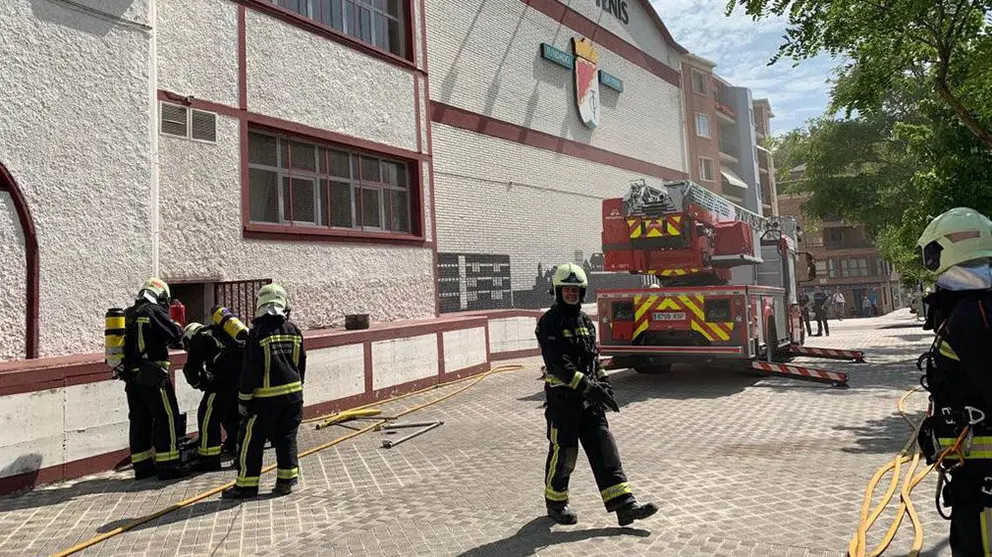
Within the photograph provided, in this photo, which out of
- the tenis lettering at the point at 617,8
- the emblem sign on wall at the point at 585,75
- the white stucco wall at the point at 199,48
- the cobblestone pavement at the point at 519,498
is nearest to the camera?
the cobblestone pavement at the point at 519,498

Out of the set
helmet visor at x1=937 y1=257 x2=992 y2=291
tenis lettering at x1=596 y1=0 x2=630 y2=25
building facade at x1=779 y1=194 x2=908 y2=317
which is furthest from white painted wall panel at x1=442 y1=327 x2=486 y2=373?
building facade at x1=779 y1=194 x2=908 y2=317

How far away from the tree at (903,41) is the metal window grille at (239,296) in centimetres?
904

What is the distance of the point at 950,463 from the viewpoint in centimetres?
270

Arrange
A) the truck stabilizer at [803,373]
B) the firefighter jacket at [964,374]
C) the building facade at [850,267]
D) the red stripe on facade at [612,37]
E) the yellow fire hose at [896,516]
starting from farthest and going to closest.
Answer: the building facade at [850,267] → the red stripe on facade at [612,37] → the truck stabilizer at [803,373] → the yellow fire hose at [896,516] → the firefighter jacket at [964,374]

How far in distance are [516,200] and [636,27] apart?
432 inches

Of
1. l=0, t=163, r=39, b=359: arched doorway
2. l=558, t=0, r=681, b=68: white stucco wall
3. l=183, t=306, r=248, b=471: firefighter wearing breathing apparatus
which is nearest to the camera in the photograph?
l=183, t=306, r=248, b=471: firefighter wearing breathing apparatus

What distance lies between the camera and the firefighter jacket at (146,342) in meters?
5.77

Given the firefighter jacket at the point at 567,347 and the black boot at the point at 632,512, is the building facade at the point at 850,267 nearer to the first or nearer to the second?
the firefighter jacket at the point at 567,347

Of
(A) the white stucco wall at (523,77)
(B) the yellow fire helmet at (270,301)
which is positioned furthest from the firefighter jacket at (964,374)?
(A) the white stucco wall at (523,77)

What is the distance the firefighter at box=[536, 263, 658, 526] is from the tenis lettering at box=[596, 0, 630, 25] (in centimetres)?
1904

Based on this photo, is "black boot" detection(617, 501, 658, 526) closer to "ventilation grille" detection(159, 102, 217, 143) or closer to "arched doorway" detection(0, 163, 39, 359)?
"arched doorway" detection(0, 163, 39, 359)

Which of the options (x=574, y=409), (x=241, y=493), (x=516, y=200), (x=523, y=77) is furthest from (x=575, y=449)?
(x=523, y=77)

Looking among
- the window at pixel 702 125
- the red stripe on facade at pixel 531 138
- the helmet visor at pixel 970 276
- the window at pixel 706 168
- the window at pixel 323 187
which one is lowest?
the helmet visor at pixel 970 276

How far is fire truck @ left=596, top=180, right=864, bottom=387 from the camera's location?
32.4 ft
